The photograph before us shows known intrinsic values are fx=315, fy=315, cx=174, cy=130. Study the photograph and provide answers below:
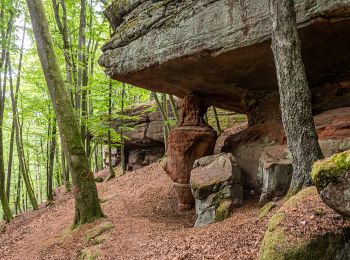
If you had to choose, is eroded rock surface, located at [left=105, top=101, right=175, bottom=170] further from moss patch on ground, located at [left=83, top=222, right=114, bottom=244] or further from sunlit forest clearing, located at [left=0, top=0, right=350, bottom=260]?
moss patch on ground, located at [left=83, top=222, right=114, bottom=244]

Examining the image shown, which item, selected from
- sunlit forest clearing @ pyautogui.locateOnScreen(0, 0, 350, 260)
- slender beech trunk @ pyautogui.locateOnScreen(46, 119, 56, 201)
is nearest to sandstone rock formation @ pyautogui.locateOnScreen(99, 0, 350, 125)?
sunlit forest clearing @ pyautogui.locateOnScreen(0, 0, 350, 260)

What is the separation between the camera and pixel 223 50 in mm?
7609

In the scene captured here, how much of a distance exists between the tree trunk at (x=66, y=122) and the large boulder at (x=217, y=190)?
124 inches

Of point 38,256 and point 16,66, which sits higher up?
point 16,66

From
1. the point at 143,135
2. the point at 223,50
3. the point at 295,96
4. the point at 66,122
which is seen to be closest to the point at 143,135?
the point at 143,135

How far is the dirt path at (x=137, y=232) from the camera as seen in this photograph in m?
5.45

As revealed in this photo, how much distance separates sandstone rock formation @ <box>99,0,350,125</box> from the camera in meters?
6.97

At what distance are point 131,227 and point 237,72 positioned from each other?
5.20 metres

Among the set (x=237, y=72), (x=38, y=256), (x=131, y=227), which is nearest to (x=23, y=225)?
(x=38, y=256)

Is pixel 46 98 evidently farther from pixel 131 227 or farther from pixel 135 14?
pixel 131 227

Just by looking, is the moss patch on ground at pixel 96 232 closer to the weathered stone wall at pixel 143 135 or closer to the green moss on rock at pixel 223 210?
the green moss on rock at pixel 223 210

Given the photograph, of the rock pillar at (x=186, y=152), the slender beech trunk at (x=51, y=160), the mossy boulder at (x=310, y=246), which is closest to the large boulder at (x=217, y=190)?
the rock pillar at (x=186, y=152)

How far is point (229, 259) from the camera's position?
14.9ft

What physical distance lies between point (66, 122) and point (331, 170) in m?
7.55
